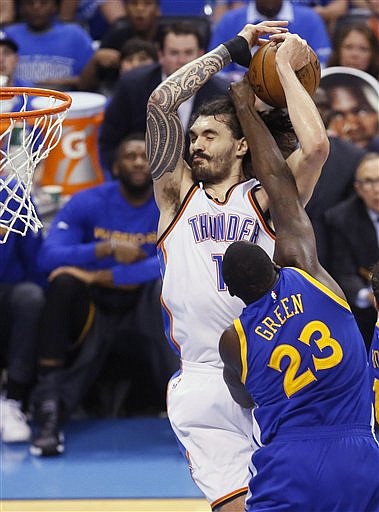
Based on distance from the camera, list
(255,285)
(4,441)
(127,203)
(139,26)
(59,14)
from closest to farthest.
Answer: (255,285) → (4,441) → (127,203) → (139,26) → (59,14)

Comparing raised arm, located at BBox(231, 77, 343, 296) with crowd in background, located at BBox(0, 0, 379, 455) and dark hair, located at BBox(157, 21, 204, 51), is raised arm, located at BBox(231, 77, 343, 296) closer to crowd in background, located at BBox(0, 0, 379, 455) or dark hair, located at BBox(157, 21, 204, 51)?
crowd in background, located at BBox(0, 0, 379, 455)

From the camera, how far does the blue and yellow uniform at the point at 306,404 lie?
3477 millimetres

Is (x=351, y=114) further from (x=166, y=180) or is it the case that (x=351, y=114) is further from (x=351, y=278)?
(x=166, y=180)

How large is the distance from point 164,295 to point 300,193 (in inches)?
25.1

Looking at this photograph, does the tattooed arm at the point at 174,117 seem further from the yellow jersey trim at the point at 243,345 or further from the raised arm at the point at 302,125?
the yellow jersey trim at the point at 243,345

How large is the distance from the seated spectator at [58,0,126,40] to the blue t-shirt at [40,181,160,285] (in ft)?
8.72

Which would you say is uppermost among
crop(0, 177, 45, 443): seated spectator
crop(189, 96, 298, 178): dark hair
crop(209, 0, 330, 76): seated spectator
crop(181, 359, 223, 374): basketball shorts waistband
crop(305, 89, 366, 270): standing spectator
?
crop(209, 0, 330, 76): seated spectator

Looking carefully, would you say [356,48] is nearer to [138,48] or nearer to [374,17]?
[374,17]

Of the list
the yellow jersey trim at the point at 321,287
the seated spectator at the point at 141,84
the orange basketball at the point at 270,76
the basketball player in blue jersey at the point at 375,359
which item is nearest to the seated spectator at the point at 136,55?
the seated spectator at the point at 141,84

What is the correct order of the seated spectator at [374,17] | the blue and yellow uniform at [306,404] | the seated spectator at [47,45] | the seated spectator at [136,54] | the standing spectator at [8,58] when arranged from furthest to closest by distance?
the seated spectator at [374,17], the seated spectator at [47,45], the seated spectator at [136,54], the standing spectator at [8,58], the blue and yellow uniform at [306,404]

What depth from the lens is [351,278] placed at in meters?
6.30

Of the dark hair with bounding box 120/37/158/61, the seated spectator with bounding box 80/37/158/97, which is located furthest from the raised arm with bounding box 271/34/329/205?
the dark hair with bounding box 120/37/158/61

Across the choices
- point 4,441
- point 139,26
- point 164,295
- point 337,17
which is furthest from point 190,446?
point 337,17

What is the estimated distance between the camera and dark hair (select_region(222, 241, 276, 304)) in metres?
3.50
